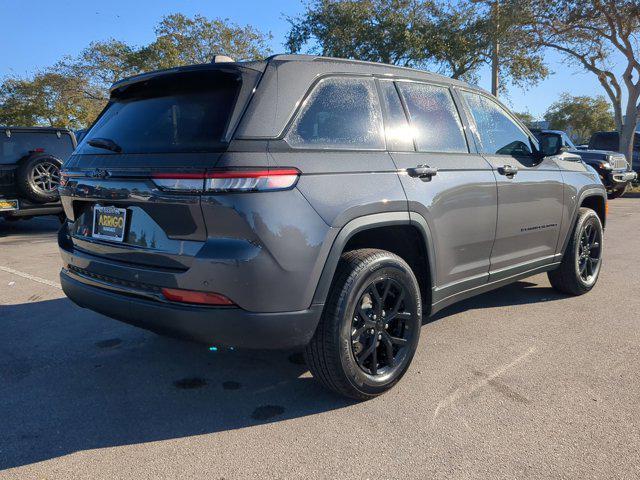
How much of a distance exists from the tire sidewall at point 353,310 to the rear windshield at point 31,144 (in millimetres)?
7759

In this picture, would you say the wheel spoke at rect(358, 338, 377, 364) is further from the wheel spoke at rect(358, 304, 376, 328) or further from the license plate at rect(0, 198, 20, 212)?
the license plate at rect(0, 198, 20, 212)

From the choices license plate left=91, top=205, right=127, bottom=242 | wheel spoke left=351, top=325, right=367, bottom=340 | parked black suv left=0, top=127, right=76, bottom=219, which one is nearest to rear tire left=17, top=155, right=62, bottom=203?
parked black suv left=0, top=127, right=76, bottom=219

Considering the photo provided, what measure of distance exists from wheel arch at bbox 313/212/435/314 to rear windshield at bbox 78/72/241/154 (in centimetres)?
78

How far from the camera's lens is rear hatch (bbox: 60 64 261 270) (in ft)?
8.20

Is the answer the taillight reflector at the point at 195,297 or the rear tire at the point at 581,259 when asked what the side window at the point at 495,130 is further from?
the taillight reflector at the point at 195,297

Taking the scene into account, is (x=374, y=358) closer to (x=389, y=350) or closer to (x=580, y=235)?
(x=389, y=350)

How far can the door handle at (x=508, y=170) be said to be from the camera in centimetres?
387

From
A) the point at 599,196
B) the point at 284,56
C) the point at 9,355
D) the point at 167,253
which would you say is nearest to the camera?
the point at 167,253

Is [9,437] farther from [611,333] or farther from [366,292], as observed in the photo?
[611,333]

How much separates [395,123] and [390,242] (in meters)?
0.72

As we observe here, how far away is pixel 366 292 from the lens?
2902 mm

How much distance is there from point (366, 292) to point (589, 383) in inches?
58.6

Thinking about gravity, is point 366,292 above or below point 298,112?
below

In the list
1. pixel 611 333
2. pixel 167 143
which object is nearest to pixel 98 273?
pixel 167 143
